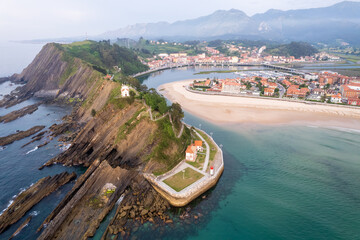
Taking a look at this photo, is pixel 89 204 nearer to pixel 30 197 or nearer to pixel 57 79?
pixel 30 197

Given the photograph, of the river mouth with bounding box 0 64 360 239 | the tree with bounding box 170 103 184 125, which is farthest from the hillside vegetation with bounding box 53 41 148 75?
the river mouth with bounding box 0 64 360 239

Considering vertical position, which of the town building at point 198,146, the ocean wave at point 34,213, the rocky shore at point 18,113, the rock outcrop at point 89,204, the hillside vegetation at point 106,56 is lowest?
the ocean wave at point 34,213

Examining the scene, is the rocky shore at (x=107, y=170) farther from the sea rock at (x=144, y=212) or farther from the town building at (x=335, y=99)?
the town building at (x=335, y=99)

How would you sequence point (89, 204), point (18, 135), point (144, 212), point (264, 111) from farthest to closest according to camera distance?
point (264, 111) < point (18, 135) < point (89, 204) < point (144, 212)

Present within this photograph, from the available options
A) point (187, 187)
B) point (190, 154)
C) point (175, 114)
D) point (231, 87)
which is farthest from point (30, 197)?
point (231, 87)

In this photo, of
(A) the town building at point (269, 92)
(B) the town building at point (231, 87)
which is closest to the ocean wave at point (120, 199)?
(B) the town building at point (231, 87)

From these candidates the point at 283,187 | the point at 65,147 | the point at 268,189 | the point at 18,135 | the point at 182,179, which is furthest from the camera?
the point at 18,135

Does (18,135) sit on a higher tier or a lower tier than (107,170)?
higher

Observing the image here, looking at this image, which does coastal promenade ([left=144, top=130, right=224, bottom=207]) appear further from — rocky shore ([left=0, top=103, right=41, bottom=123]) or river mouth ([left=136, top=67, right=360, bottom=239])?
rocky shore ([left=0, top=103, right=41, bottom=123])
